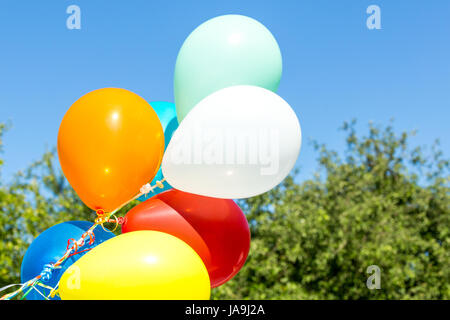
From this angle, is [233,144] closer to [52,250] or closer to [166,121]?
[166,121]

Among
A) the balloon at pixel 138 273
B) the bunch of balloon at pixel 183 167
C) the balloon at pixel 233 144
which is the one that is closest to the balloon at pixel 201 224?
the bunch of balloon at pixel 183 167

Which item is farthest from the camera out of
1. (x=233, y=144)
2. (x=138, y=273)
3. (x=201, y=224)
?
(x=201, y=224)

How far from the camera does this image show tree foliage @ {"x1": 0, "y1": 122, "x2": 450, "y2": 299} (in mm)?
6438

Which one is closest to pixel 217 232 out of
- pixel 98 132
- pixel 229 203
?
pixel 229 203

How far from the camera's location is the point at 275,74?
2.52 meters

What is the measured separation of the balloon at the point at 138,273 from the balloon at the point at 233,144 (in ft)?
1.14

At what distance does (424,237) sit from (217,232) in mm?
7217

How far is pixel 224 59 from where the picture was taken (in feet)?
7.80

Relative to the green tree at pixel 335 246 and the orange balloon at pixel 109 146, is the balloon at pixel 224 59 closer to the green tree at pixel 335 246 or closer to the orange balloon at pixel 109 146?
the orange balloon at pixel 109 146

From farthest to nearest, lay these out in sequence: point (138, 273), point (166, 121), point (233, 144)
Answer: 1. point (166, 121)
2. point (233, 144)
3. point (138, 273)

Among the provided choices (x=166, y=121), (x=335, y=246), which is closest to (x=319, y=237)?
(x=335, y=246)

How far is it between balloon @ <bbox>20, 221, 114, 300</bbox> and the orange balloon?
239 millimetres

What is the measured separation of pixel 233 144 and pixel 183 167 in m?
0.26
